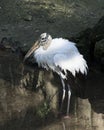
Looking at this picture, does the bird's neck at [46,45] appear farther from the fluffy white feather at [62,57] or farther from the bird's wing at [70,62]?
the bird's wing at [70,62]

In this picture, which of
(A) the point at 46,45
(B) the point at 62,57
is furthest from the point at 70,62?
(A) the point at 46,45

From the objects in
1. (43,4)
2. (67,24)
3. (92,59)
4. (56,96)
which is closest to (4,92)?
(56,96)

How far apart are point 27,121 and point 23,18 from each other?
591 centimetres

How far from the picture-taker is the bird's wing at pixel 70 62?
30.7 feet

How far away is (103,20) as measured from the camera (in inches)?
451

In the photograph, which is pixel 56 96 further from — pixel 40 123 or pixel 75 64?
pixel 40 123

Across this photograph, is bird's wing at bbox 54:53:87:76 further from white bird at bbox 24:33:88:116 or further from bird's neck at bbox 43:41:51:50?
bird's neck at bbox 43:41:51:50

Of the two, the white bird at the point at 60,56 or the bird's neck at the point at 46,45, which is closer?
the white bird at the point at 60,56

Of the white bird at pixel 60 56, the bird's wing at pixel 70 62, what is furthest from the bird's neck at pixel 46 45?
the bird's wing at pixel 70 62

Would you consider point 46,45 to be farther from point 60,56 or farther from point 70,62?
point 70,62

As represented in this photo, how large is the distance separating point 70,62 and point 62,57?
19 centimetres

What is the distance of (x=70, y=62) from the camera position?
9.44 metres

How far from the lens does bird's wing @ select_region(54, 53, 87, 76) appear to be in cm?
935

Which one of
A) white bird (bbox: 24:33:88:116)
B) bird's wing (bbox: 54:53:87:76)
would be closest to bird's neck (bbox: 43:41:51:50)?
white bird (bbox: 24:33:88:116)
